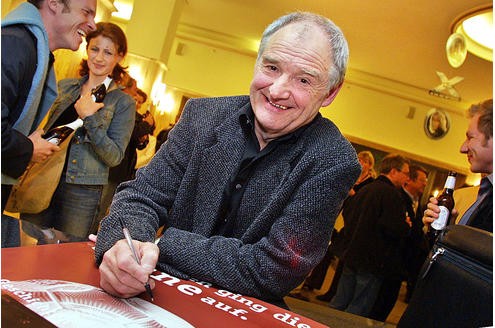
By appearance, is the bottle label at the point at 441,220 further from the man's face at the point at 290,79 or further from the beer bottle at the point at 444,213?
the man's face at the point at 290,79

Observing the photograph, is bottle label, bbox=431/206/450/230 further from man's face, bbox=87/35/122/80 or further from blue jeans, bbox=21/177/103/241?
man's face, bbox=87/35/122/80

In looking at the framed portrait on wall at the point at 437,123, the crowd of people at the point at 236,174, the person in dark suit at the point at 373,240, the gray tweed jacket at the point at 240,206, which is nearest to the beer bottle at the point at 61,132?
the crowd of people at the point at 236,174

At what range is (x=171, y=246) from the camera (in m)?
1.04

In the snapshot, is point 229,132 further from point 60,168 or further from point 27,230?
point 60,168

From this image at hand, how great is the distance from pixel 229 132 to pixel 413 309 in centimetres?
59

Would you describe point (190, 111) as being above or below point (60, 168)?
above

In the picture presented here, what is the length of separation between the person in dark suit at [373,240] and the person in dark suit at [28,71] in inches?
116

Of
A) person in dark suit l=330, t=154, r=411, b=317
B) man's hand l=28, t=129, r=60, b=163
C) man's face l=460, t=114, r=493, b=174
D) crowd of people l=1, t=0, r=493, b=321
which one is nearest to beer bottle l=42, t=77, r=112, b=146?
man's hand l=28, t=129, r=60, b=163

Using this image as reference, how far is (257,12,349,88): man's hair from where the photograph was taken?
1169 mm

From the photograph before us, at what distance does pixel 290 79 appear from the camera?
119 centimetres

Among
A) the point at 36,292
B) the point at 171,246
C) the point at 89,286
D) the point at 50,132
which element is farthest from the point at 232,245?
the point at 50,132

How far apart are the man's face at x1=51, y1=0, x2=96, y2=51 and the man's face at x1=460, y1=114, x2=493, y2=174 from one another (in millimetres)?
2126

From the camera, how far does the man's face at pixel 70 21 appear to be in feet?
6.30

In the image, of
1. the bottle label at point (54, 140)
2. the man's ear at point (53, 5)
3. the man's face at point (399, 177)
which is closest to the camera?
the man's ear at point (53, 5)
